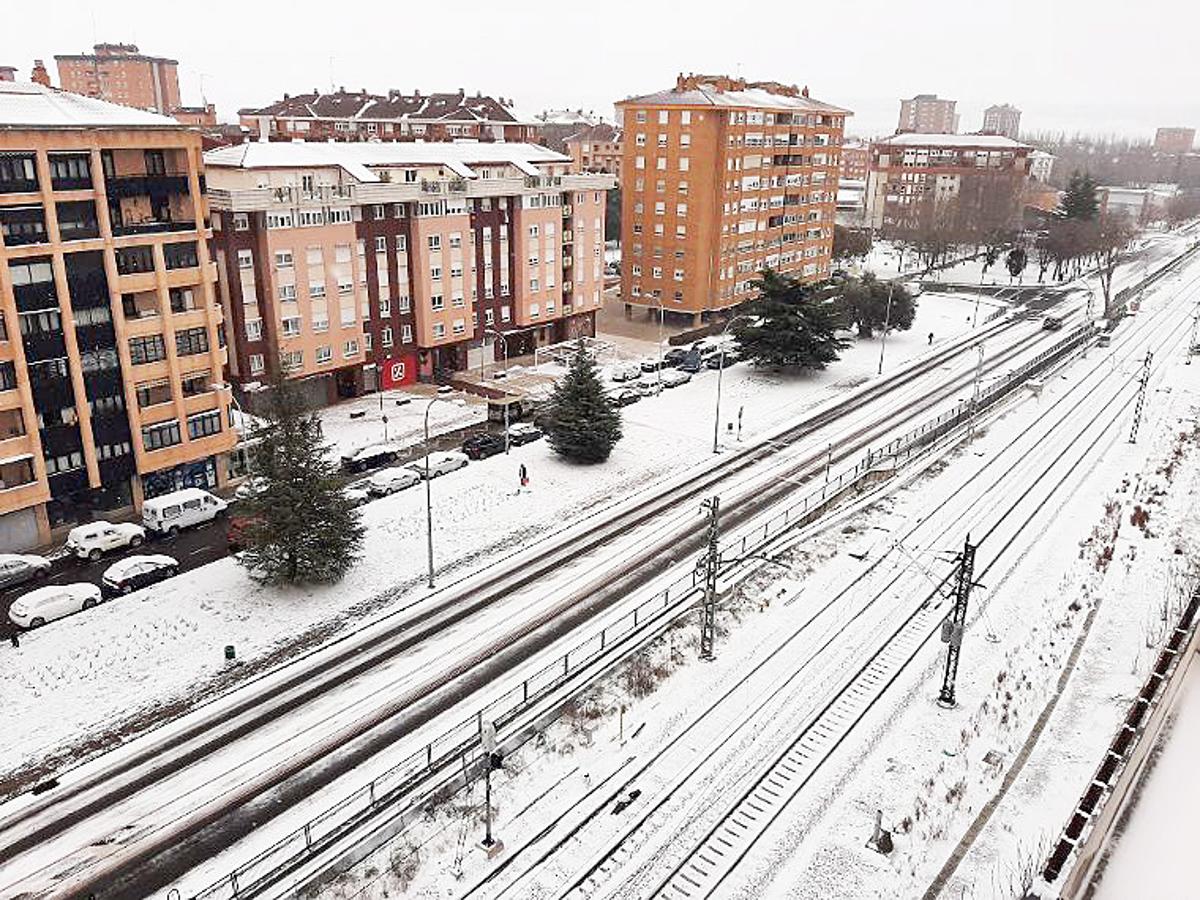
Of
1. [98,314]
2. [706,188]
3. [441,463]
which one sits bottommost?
[441,463]

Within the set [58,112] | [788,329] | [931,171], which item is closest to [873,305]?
[788,329]

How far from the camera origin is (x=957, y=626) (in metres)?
26.2

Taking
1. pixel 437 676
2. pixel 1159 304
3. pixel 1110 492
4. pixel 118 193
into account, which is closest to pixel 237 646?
pixel 437 676

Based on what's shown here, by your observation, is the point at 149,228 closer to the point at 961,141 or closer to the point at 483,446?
the point at 483,446

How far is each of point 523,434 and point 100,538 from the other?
22.2 meters

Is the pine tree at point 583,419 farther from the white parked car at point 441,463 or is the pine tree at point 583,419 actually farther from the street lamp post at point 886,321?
the street lamp post at point 886,321

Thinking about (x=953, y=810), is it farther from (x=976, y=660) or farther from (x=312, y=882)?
(x=312, y=882)

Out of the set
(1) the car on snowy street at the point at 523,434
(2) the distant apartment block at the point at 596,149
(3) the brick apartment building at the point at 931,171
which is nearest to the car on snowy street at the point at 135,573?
(1) the car on snowy street at the point at 523,434

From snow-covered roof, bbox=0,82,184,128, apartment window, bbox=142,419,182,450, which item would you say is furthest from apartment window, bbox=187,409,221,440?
snow-covered roof, bbox=0,82,184,128

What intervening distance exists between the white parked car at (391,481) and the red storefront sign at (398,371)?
15901 millimetres

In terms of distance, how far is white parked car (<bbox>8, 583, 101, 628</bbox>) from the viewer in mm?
30656

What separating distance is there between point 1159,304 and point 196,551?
101 m

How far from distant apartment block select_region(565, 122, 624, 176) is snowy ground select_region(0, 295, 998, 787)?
9326 cm

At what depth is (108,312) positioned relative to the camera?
123ft
